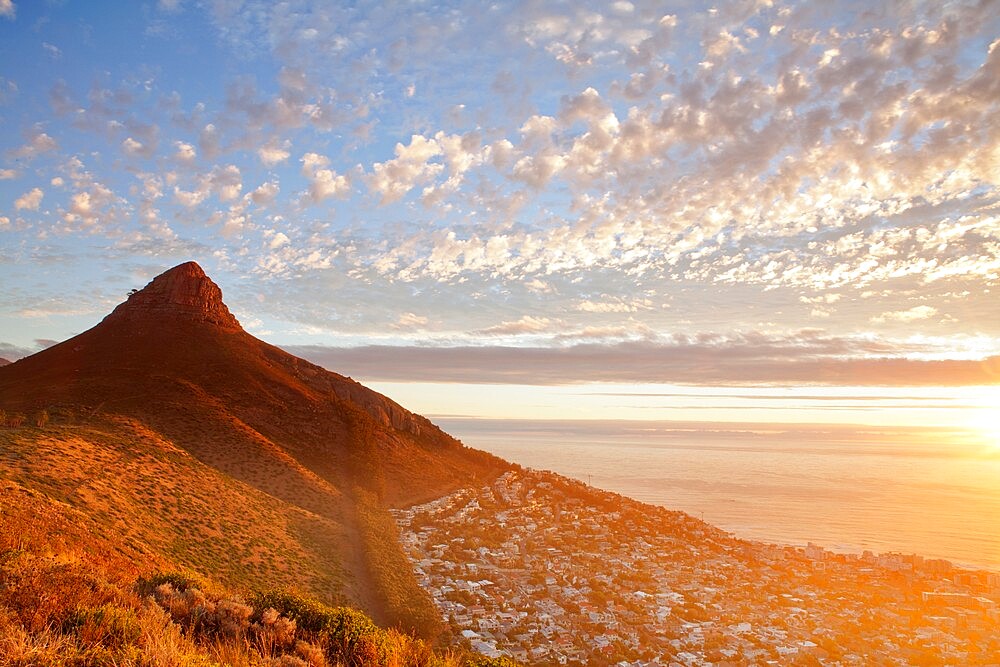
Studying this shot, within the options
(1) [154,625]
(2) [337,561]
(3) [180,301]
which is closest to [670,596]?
(2) [337,561]

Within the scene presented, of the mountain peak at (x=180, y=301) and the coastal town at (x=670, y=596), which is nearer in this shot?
the coastal town at (x=670, y=596)

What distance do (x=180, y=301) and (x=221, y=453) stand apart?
33818 mm

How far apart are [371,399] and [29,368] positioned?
3381 centimetres

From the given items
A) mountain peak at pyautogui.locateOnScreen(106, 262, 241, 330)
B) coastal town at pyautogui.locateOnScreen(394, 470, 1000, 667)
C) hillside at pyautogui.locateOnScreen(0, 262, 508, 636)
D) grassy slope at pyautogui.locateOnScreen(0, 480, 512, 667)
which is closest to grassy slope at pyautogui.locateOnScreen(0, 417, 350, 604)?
hillside at pyautogui.locateOnScreen(0, 262, 508, 636)

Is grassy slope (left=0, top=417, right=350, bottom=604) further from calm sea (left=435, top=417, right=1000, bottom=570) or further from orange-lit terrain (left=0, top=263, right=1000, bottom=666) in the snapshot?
calm sea (left=435, top=417, right=1000, bottom=570)

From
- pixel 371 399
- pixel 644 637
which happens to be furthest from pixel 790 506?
pixel 644 637

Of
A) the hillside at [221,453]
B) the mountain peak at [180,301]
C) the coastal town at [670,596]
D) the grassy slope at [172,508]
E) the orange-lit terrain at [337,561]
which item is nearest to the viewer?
the orange-lit terrain at [337,561]

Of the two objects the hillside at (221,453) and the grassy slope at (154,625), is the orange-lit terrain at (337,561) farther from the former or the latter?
the hillside at (221,453)

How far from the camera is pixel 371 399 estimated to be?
66.2 metres

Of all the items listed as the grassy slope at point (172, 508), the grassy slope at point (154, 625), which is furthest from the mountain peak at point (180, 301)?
the grassy slope at point (154, 625)

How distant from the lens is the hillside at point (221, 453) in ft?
81.6

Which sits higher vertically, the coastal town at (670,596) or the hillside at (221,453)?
the hillside at (221,453)

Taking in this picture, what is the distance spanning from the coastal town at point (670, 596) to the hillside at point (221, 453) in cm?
336

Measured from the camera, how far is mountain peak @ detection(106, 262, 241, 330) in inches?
2606
